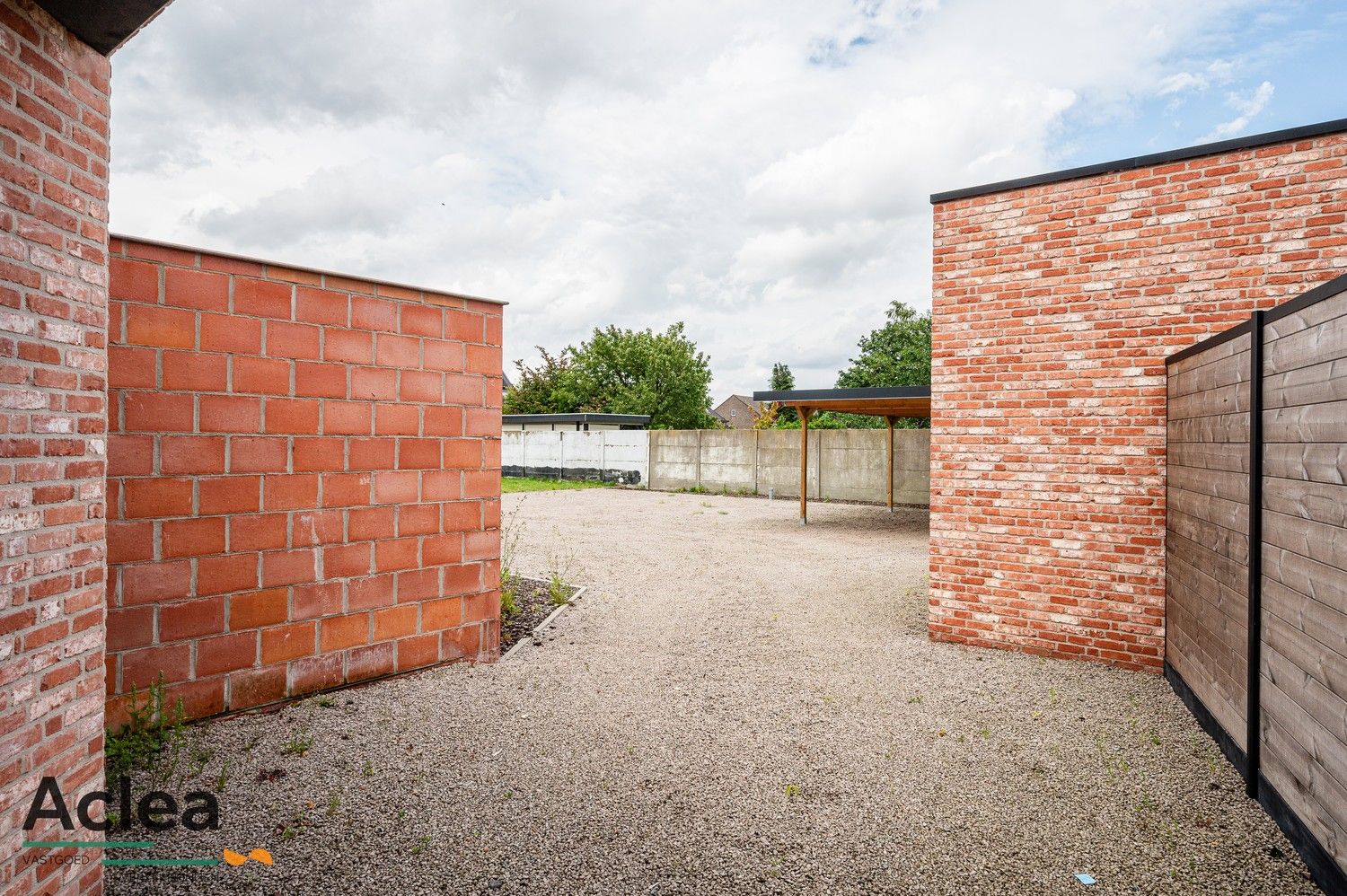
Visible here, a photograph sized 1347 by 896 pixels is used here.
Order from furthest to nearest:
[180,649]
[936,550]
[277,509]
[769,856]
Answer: [936,550]
[277,509]
[180,649]
[769,856]

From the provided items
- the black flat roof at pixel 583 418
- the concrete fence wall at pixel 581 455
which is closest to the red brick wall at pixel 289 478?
the concrete fence wall at pixel 581 455

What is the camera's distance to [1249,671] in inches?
104

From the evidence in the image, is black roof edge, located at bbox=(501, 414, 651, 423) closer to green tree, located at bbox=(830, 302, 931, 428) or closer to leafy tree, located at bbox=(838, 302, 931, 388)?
green tree, located at bbox=(830, 302, 931, 428)

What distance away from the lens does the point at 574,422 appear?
2269 centimetres

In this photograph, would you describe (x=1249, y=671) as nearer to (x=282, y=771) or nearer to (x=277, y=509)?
(x=282, y=771)

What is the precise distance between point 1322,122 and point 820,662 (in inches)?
175

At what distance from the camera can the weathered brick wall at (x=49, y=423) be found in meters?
1.53

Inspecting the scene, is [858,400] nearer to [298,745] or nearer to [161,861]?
[298,745]

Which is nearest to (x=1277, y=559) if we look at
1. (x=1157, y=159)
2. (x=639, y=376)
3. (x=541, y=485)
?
(x=1157, y=159)

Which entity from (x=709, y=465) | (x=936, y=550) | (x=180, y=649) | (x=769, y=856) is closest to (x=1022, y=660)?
Result: (x=936, y=550)

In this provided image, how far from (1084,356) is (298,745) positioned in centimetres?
517

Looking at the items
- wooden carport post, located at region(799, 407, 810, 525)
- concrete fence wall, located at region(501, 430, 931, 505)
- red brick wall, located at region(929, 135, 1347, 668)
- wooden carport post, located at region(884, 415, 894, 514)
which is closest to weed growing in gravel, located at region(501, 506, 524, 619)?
red brick wall, located at region(929, 135, 1347, 668)

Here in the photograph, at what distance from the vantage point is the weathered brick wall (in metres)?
1.53

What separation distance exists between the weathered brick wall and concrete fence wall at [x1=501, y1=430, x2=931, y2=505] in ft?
37.3
